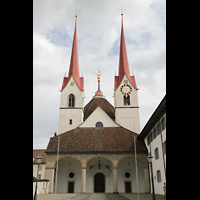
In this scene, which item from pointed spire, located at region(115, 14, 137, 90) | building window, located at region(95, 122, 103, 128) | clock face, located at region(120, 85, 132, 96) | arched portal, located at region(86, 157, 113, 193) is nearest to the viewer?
arched portal, located at region(86, 157, 113, 193)

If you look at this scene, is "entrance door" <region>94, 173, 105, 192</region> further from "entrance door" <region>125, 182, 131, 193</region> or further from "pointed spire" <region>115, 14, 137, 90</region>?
"pointed spire" <region>115, 14, 137, 90</region>

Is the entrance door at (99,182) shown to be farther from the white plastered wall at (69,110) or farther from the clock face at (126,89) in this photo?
the clock face at (126,89)

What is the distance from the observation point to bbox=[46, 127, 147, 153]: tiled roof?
2725 centimetres

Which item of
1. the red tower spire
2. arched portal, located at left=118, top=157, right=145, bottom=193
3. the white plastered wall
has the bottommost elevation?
arched portal, located at left=118, top=157, right=145, bottom=193

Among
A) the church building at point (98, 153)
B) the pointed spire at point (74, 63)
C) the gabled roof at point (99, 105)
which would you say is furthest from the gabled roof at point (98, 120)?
the pointed spire at point (74, 63)

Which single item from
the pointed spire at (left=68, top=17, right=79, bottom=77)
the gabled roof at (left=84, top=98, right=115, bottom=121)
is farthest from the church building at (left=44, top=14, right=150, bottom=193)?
the pointed spire at (left=68, top=17, right=79, bottom=77)

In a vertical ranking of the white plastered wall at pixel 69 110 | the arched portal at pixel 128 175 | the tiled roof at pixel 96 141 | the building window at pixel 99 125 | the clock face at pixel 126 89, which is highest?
the clock face at pixel 126 89

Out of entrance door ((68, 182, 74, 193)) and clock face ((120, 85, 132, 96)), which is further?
clock face ((120, 85, 132, 96))

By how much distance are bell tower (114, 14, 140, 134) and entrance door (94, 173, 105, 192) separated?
8973mm

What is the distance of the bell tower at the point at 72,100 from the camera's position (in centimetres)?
3594
